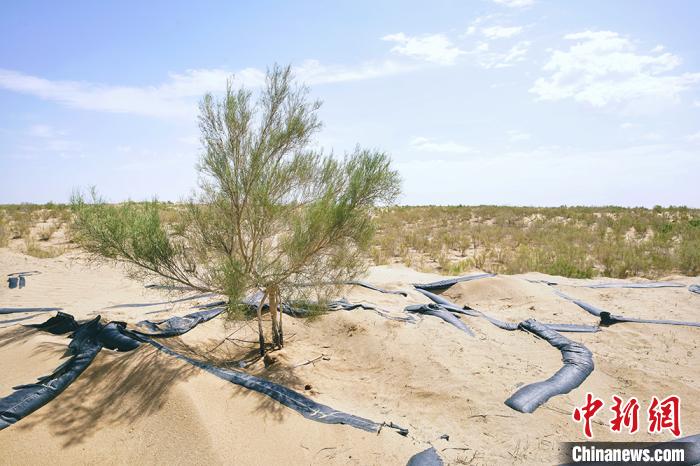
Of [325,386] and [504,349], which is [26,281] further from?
[504,349]

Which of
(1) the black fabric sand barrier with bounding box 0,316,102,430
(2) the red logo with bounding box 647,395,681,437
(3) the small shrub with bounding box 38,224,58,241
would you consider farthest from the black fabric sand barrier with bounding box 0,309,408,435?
(3) the small shrub with bounding box 38,224,58,241

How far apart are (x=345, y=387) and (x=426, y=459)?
1.65m

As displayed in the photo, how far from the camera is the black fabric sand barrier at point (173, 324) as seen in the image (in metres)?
5.76

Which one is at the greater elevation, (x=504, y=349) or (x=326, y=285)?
(x=326, y=285)

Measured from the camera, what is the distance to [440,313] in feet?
23.1

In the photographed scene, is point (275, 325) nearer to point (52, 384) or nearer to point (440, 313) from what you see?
point (52, 384)

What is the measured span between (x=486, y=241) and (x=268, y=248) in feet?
39.1

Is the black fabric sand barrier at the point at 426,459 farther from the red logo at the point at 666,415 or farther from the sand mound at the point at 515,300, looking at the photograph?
the sand mound at the point at 515,300

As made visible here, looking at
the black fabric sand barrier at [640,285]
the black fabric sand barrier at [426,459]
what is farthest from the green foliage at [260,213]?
the black fabric sand barrier at [640,285]

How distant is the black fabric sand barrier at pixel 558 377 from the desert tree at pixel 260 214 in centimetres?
235

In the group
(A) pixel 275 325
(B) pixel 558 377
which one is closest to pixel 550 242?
(B) pixel 558 377

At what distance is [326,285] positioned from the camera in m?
5.45

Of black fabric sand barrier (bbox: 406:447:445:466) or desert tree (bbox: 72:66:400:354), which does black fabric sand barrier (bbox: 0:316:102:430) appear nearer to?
desert tree (bbox: 72:66:400:354)

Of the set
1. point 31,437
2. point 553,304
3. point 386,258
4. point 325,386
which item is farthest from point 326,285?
point 386,258
